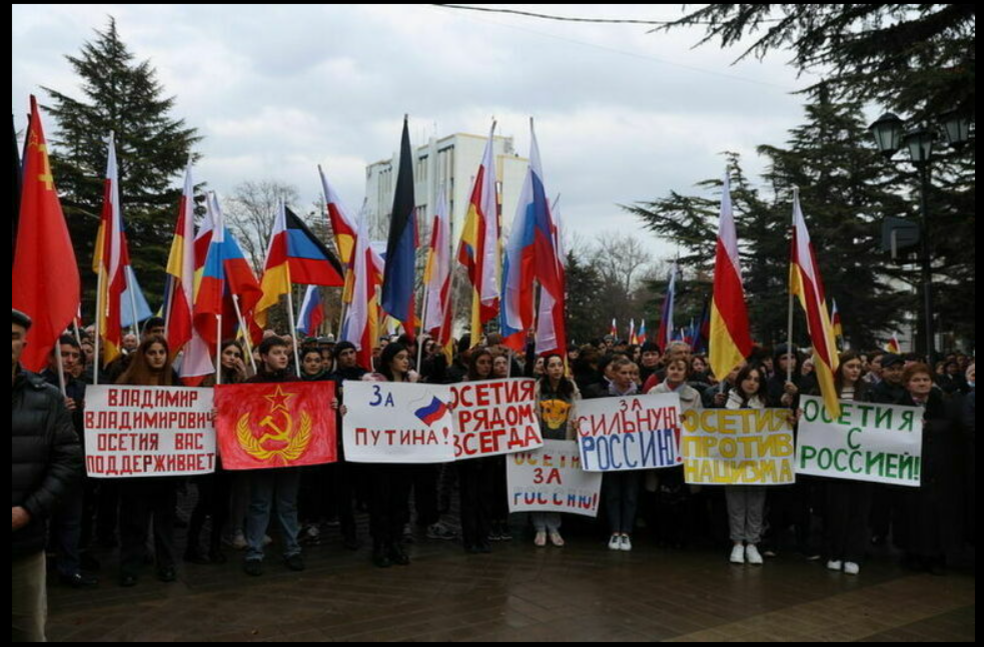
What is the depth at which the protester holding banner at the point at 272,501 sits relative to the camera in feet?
21.7

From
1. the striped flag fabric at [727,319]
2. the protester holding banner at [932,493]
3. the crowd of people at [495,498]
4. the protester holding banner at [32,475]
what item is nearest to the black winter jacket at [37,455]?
Answer: the protester holding banner at [32,475]

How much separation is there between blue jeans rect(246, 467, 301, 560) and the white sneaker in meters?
4.03

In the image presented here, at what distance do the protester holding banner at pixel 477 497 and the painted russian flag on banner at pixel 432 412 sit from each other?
0.50 m

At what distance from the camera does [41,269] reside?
220 inches

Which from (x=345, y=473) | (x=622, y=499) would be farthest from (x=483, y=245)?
(x=622, y=499)

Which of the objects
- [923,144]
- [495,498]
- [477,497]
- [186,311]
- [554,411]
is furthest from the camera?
[923,144]

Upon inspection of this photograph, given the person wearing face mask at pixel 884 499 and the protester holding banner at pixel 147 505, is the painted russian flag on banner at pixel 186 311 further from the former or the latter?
the person wearing face mask at pixel 884 499

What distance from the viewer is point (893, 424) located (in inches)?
282

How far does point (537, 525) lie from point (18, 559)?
4.97 meters

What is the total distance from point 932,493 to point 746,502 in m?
1.64

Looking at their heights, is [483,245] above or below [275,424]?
above

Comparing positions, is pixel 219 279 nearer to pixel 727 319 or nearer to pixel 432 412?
pixel 432 412

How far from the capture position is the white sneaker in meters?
7.07

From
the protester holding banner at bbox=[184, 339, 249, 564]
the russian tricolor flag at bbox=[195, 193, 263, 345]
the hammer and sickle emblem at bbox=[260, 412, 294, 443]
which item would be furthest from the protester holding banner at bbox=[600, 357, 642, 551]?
the russian tricolor flag at bbox=[195, 193, 263, 345]
